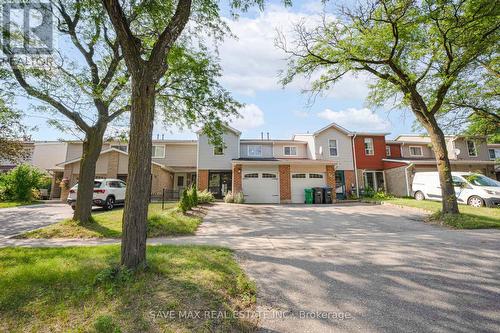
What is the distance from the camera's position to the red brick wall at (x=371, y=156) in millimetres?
23150

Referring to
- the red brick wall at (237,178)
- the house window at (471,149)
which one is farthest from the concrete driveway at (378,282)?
the house window at (471,149)

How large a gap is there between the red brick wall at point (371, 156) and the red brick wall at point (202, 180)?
574 inches

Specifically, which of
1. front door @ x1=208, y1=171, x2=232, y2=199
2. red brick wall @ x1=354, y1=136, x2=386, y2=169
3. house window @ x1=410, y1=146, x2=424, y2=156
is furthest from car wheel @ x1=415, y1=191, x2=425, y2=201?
front door @ x1=208, y1=171, x2=232, y2=199

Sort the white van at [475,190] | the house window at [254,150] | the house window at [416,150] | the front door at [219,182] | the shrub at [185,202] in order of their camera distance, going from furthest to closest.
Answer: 1. the house window at [416,150]
2. the house window at [254,150]
3. the front door at [219,182]
4. the white van at [475,190]
5. the shrub at [185,202]

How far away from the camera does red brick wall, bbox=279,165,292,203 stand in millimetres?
18844

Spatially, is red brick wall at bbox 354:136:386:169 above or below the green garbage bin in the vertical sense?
above

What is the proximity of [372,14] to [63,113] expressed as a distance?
1294 cm

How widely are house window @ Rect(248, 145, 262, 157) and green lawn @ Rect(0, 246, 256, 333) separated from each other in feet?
Result: 60.5

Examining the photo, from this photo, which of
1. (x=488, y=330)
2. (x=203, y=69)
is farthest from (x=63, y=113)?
(x=488, y=330)

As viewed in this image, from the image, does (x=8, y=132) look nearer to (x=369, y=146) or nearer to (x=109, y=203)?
(x=109, y=203)

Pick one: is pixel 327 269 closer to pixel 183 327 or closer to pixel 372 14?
pixel 183 327

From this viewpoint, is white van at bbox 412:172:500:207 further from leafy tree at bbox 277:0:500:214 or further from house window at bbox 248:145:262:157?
house window at bbox 248:145:262:157

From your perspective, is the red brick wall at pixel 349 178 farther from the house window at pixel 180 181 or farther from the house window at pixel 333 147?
the house window at pixel 180 181

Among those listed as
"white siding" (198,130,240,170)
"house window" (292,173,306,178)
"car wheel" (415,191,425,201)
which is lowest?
"car wheel" (415,191,425,201)
